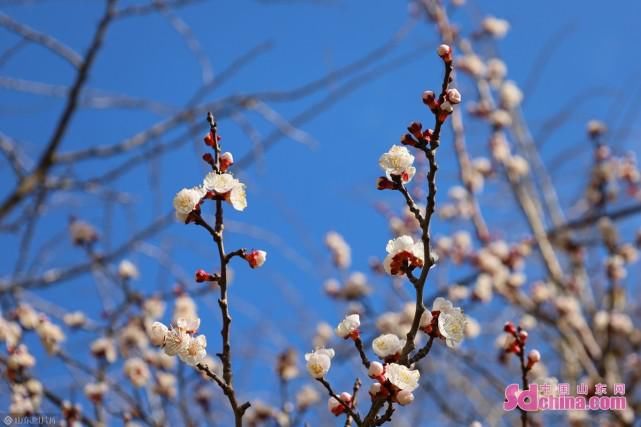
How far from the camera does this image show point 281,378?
9.43 ft

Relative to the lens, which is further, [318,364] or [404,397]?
[318,364]

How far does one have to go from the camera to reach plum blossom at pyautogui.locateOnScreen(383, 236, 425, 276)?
4.75ft

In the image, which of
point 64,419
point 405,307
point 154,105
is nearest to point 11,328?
point 64,419

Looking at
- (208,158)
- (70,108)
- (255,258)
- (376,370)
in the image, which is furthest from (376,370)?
(70,108)

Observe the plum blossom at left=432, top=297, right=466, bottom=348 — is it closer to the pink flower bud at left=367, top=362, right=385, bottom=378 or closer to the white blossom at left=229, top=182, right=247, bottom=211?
the pink flower bud at left=367, top=362, right=385, bottom=378

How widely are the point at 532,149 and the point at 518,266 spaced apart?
0.81 meters

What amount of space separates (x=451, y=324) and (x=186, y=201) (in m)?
0.60

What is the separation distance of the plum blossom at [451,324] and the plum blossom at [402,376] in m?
0.14

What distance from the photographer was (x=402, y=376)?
127 cm

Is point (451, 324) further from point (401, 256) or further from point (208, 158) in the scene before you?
point (208, 158)

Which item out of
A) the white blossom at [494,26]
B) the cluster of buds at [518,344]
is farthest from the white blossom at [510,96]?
the cluster of buds at [518,344]

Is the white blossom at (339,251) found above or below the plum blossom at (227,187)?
above

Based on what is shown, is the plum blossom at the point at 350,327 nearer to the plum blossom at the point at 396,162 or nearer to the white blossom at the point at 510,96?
the plum blossom at the point at 396,162

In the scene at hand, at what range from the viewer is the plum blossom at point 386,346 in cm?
139
